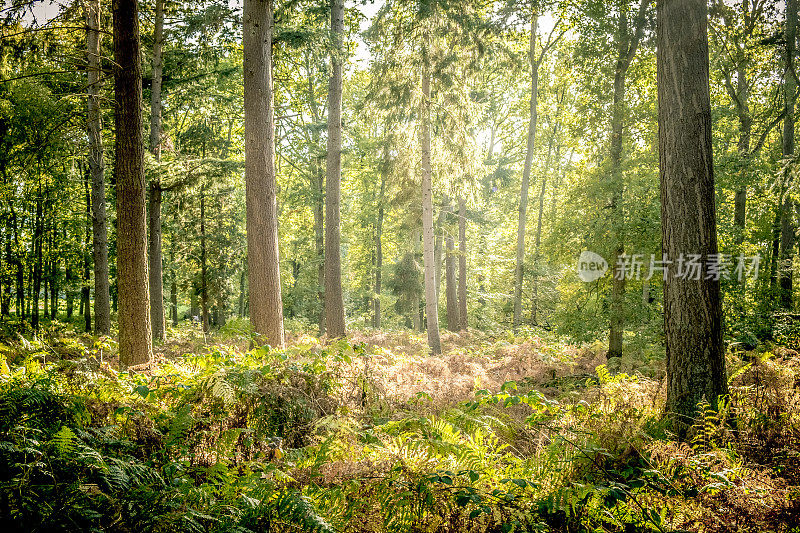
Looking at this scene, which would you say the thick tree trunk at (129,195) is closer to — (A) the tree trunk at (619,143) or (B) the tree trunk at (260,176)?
(B) the tree trunk at (260,176)

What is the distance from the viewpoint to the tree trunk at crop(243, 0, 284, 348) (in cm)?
685

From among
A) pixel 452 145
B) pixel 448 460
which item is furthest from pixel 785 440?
pixel 452 145

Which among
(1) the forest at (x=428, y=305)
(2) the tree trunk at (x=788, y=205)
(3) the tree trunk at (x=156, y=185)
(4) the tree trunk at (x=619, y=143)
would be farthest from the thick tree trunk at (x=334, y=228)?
(2) the tree trunk at (x=788, y=205)

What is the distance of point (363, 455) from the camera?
355cm

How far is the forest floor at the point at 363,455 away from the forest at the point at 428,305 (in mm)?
29

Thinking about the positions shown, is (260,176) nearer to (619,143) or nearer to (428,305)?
(428,305)

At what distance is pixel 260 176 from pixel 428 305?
263 inches

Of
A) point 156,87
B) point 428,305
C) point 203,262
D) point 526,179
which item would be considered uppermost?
point 156,87

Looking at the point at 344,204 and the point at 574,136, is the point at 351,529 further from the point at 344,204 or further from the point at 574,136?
the point at 344,204

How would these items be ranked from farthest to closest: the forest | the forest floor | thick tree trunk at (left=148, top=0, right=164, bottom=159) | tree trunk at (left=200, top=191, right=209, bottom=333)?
tree trunk at (left=200, top=191, right=209, bottom=333)
thick tree trunk at (left=148, top=0, right=164, bottom=159)
the forest
the forest floor

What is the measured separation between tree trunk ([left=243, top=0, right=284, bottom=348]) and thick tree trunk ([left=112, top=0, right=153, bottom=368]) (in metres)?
1.66

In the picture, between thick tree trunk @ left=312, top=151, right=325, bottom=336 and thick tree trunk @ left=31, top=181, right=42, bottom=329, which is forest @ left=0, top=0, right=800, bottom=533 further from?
thick tree trunk @ left=312, top=151, right=325, bottom=336

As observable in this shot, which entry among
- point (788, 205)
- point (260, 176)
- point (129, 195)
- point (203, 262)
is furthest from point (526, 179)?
point (129, 195)

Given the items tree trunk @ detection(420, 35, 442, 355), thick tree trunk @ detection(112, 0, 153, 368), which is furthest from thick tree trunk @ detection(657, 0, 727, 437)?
thick tree trunk @ detection(112, 0, 153, 368)
